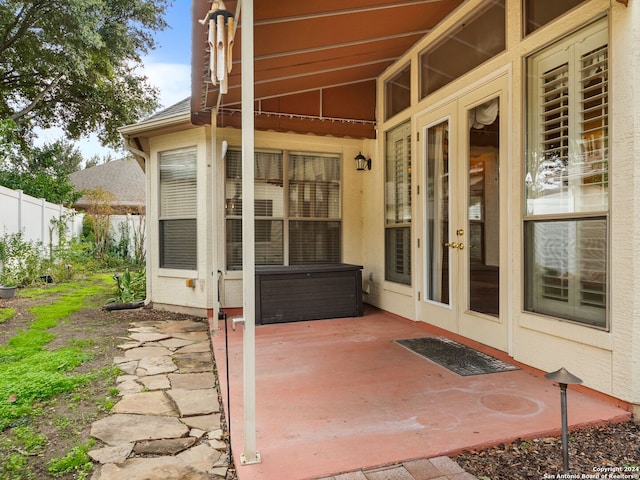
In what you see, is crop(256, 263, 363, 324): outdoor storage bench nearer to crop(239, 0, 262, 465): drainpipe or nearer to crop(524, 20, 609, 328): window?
crop(524, 20, 609, 328): window

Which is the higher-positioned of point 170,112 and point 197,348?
point 170,112

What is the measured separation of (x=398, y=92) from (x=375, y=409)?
421cm

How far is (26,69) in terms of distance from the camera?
1205cm

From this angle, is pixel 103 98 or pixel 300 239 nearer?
pixel 300 239

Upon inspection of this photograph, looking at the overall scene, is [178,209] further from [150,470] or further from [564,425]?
[564,425]

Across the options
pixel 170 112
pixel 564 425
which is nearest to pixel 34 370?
pixel 564 425

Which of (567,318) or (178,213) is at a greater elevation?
(178,213)

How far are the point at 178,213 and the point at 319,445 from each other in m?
4.55

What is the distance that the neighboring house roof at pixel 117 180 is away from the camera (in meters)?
18.8

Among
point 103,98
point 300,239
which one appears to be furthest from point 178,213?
point 103,98

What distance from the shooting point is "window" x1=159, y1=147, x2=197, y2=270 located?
5719 mm

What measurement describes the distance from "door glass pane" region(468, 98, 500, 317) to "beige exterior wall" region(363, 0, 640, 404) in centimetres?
18

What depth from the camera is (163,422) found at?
252 centimetres

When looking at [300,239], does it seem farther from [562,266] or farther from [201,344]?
[562,266]
